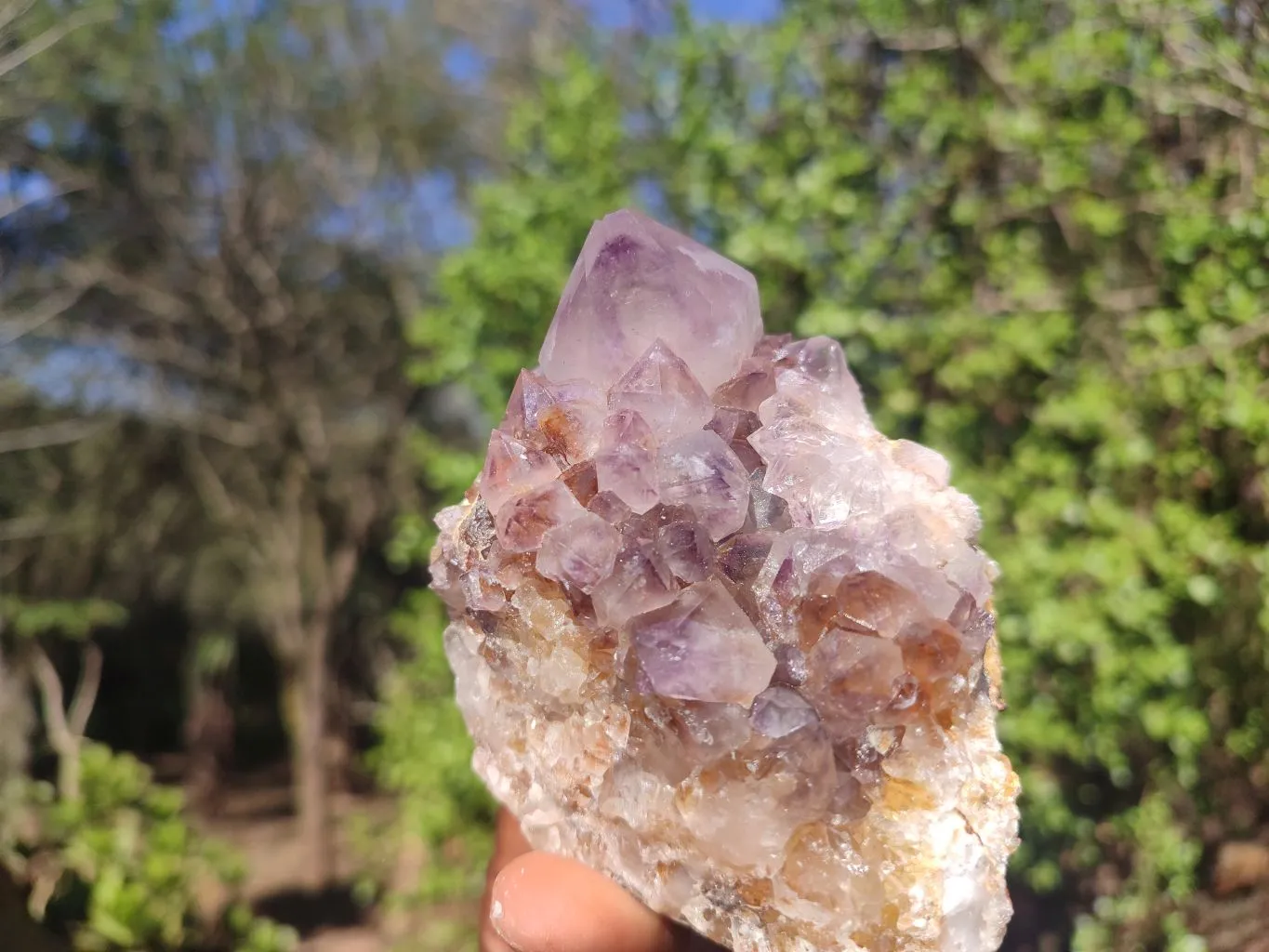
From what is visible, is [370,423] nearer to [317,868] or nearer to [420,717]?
[317,868]

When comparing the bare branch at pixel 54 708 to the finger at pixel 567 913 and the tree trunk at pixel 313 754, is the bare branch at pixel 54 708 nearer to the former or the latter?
the tree trunk at pixel 313 754

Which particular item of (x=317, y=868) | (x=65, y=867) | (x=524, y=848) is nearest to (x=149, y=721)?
(x=317, y=868)

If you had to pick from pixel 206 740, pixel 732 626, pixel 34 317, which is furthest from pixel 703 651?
pixel 206 740

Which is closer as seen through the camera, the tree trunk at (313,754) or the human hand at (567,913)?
the human hand at (567,913)

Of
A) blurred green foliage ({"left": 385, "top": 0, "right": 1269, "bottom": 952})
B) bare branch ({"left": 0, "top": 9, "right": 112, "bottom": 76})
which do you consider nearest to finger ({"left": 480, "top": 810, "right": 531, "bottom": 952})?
blurred green foliage ({"left": 385, "top": 0, "right": 1269, "bottom": 952})

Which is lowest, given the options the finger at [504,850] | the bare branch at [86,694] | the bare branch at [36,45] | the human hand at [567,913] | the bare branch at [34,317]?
the bare branch at [86,694]

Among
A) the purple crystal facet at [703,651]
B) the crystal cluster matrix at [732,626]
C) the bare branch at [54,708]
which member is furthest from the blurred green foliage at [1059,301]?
the bare branch at [54,708]
